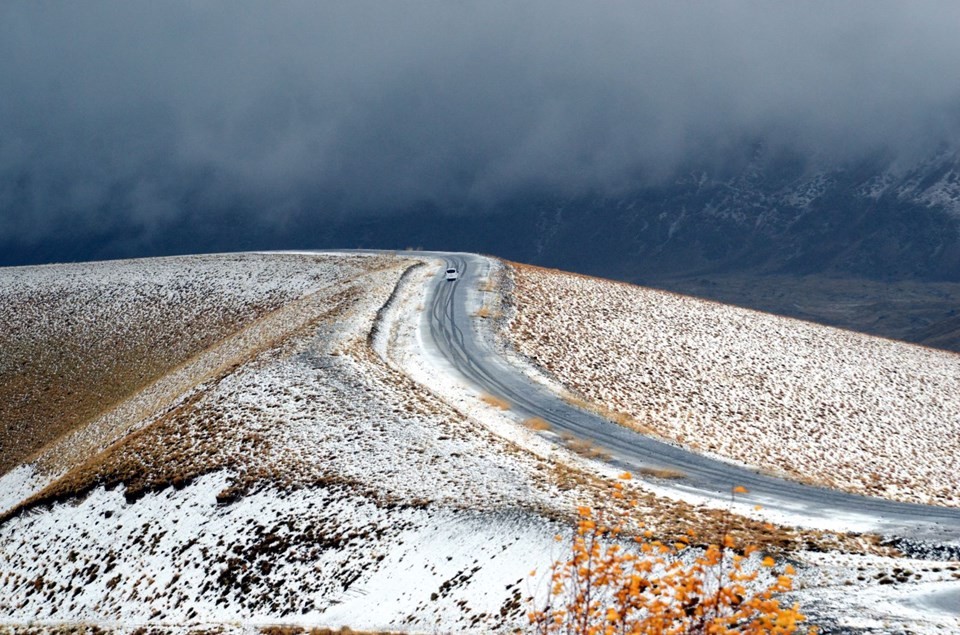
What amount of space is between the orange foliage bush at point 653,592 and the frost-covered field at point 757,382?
49.8 ft

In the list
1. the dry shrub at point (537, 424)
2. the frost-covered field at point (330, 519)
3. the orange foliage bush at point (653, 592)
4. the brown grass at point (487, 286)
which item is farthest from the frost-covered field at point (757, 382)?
the orange foliage bush at point (653, 592)

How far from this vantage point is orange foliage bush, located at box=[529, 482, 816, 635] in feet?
34.2

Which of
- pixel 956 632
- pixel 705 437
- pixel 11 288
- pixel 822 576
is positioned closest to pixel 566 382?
pixel 705 437

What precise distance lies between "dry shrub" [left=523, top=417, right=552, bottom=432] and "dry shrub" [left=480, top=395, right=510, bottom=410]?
1.82m

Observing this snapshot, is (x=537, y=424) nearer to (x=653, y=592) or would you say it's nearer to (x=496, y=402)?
(x=496, y=402)

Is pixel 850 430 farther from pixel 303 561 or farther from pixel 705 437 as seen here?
pixel 303 561

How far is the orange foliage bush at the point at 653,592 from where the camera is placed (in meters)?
10.4

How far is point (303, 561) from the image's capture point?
21.6 metres

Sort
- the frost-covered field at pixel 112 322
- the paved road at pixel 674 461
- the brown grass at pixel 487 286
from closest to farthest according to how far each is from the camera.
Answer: the paved road at pixel 674 461
the frost-covered field at pixel 112 322
the brown grass at pixel 487 286

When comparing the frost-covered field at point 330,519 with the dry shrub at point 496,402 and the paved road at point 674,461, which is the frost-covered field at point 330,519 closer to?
the dry shrub at point 496,402

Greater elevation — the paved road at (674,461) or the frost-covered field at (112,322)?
the paved road at (674,461)

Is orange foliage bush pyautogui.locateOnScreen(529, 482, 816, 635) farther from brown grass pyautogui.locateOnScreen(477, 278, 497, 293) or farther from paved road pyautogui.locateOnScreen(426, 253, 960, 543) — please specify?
brown grass pyautogui.locateOnScreen(477, 278, 497, 293)

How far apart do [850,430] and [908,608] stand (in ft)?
90.0

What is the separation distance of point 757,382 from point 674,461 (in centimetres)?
1775
